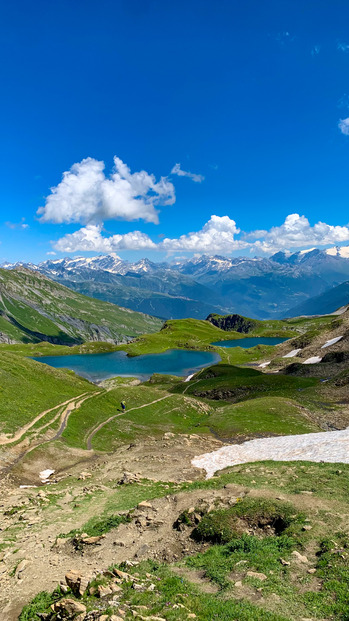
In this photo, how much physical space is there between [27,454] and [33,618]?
2788 cm

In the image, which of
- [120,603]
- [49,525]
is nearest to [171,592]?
[120,603]

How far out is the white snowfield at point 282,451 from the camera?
34031 millimetres

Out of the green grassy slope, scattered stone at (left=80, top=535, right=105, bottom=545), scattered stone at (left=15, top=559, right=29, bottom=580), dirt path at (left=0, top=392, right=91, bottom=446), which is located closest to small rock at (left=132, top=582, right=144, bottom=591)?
scattered stone at (left=80, top=535, right=105, bottom=545)

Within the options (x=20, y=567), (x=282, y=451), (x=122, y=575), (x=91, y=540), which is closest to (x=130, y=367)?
(x=282, y=451)

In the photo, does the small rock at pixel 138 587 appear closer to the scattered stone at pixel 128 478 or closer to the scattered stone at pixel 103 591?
the scattered stone at pixel 103 591

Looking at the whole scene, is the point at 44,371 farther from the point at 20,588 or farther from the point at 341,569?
the point at 341,569

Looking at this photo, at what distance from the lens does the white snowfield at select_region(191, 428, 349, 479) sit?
34.0 meters

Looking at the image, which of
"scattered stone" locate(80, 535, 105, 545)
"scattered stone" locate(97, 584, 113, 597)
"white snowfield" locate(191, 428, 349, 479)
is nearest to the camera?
"scattered stone" locate(97, 584, 113, 597)

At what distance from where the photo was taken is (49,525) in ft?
76.1

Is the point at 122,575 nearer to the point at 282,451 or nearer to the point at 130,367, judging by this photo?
the point at 282,451

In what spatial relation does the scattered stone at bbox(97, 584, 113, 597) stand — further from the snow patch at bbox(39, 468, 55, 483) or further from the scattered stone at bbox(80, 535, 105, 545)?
the snow patch at bbox(39, 468, 55, 483)

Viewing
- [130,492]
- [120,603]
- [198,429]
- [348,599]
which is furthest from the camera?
[198,429]

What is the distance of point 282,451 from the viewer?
38.3m

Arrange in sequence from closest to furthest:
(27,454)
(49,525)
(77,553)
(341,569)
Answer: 1. (341,569)
2. (77,553)
3. (49,525)
4. (27,454)
